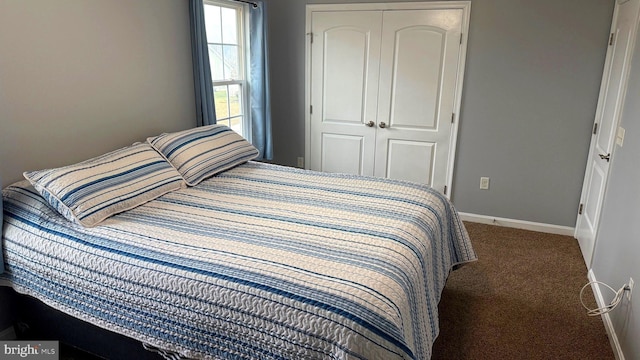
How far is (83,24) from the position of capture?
243 cm

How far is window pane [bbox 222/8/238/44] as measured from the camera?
3646 mm

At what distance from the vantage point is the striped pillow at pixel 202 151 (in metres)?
2.65

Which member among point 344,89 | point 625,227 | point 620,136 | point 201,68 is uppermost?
point 201,68

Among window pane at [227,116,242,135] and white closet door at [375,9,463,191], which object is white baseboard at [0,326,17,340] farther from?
white closet door at [375,9,463,191]

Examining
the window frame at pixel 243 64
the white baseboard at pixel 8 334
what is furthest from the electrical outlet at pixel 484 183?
the white baseboard at pixel 8 334

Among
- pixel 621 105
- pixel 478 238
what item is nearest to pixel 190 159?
pixel 478 238

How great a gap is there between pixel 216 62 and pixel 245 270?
2.48 meters

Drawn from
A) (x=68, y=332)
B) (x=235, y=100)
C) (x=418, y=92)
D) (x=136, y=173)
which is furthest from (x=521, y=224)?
(x=68, y=332)

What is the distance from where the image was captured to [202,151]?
2781mm

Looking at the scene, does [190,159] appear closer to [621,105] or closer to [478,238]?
[478,238]

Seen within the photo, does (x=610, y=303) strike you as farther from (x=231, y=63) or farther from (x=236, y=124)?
(x=231, y=63)

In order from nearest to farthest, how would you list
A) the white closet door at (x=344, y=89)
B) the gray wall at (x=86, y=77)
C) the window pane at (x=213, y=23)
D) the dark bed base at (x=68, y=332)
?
the dark bed base at (x=68, y=332)
the gray wall at (x=86, y=77)
the window pane at (x=213, y=23)
the white closet door at (x=344, y=89)

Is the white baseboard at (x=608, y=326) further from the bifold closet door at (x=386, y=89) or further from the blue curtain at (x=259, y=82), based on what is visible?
the blue curtain at (x=259, y=82)

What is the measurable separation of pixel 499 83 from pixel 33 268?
3406 mm
